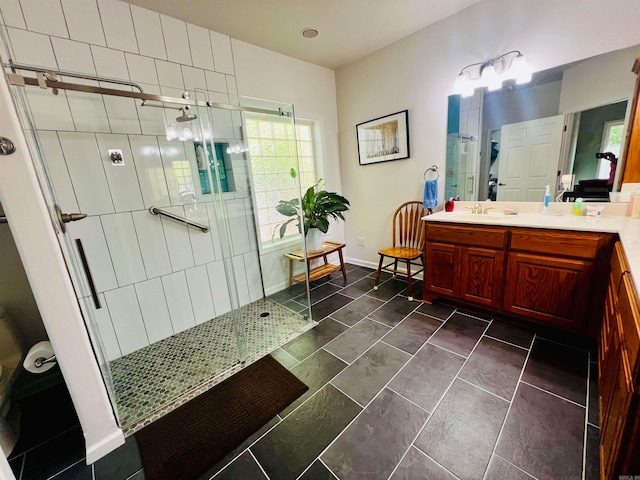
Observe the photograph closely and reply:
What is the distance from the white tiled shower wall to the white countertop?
79.3 inches

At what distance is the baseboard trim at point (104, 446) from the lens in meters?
1.25

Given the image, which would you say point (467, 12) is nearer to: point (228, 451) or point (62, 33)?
point (62, 33)

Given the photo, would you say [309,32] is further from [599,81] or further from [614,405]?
[614,405]

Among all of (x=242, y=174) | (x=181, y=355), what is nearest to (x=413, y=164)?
(x=242, y=174)

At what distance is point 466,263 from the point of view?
215 centimetres

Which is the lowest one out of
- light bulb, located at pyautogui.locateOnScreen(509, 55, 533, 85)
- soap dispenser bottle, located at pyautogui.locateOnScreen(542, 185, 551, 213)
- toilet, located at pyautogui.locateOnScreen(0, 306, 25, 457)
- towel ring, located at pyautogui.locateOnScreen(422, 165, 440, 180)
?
toilet, located at pyautogui.locateOnScreen(0, 306, 25, 457)

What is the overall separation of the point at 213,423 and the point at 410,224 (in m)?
2.48

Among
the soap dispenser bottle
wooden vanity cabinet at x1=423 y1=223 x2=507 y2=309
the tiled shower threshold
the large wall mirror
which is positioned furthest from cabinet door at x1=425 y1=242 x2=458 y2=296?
the tiled shower threshold

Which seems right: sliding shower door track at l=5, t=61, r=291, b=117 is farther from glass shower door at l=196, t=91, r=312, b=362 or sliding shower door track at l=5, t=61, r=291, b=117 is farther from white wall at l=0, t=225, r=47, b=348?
white wall at l=0, t=225, r=47, b=348

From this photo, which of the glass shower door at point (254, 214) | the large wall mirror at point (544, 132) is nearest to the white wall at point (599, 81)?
the large wall mirror at point (544, 132)

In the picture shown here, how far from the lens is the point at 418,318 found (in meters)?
2.25

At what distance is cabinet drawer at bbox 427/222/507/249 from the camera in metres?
1.93

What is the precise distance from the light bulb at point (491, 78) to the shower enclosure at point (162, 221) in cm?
164

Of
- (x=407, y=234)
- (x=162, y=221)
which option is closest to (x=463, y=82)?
(x=407, y=234)
